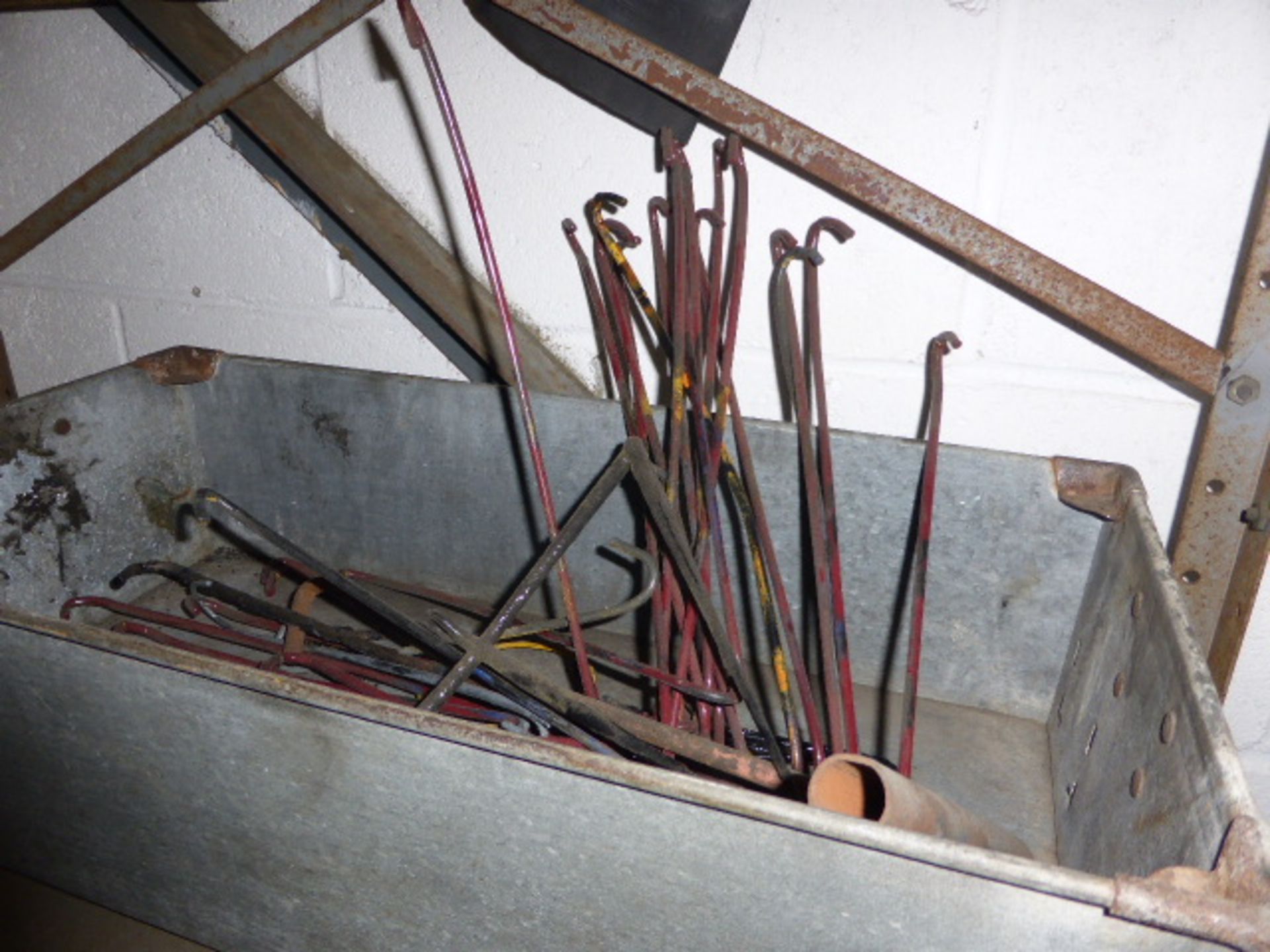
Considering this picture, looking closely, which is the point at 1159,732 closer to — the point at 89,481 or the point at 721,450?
the point at 721,450

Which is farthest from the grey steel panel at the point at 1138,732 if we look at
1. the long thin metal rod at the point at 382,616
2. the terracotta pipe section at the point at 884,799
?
the long thin metal rod at the point at 382,616

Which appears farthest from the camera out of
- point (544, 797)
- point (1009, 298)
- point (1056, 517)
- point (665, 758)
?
point (1009, 298)

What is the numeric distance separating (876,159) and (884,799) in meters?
0.79

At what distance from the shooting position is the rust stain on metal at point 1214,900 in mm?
445

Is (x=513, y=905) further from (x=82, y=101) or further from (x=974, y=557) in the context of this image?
(x=82, y=101)

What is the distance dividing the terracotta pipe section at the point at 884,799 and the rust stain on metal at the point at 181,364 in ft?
3.56

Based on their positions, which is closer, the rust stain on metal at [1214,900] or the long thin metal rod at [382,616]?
the rust stain on metal at [1214,900]

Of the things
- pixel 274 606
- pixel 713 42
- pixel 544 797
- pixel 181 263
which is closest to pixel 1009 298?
pixel 713 42

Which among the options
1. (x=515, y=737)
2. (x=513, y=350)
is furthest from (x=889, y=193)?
(x=515, y=737)

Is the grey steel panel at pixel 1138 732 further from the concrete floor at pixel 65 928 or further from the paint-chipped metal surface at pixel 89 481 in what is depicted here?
the paint-chipped metal surface at pixel 89 481

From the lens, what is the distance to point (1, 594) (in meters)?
1.18

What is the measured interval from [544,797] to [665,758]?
33 centimetres

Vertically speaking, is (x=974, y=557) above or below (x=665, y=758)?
above

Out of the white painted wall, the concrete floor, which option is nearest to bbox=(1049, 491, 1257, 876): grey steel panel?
the white painted wall
